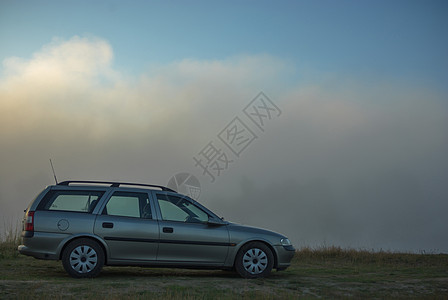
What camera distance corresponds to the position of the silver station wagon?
997cm

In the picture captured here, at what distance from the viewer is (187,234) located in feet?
34.0

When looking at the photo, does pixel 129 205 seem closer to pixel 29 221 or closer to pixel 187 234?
pixel 187 234

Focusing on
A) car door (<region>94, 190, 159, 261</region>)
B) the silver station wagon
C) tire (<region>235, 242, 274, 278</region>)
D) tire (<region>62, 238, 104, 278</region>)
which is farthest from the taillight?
tire (<region>235, 242, 274, 278</region>)

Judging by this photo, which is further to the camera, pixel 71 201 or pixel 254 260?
pixel 254 260

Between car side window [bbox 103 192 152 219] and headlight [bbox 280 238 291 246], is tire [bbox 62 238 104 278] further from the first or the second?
headlight [bbox 280 238 291 246]

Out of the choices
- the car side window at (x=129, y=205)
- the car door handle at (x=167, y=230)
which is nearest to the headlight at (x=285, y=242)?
the car door handle at (x=167, y=230)

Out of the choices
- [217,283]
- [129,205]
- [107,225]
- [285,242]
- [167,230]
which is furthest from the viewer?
[285,242]

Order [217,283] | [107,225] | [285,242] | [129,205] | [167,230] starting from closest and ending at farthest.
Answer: [217,283] → [107,225] → [167,230] → [129,205] → [285,242]

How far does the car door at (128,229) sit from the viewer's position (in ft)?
33.1

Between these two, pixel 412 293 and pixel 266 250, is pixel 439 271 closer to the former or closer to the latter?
pixel 412 293

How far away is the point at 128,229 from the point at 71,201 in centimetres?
126

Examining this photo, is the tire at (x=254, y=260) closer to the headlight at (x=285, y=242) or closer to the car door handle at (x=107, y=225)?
the headlight at (x=285, y=242)

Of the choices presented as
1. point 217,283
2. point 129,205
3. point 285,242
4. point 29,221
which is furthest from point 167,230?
point 29,221

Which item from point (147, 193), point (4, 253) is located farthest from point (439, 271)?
point (4, 253)
